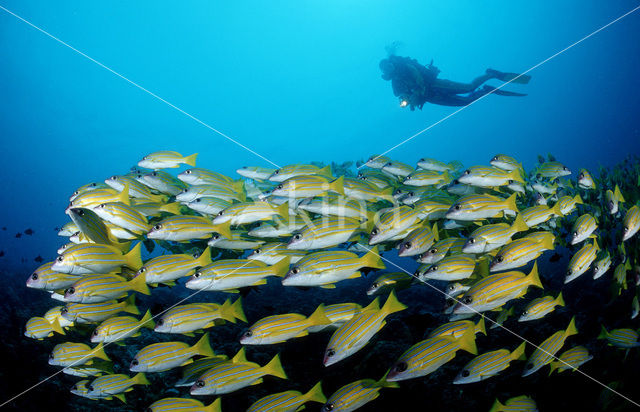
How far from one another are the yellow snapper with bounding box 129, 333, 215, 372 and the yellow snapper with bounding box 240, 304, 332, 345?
24.7 inches

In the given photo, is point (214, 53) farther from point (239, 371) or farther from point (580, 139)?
point (580, 139)

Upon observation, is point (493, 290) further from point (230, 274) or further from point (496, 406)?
point (230, 274)

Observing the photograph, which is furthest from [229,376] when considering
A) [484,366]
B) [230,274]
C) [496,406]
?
[496,406]

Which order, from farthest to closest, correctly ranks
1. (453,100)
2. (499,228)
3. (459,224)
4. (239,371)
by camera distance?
(453,100)
(459,224)
(499,228)
(239,371)

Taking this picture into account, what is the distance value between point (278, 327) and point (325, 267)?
783 mm

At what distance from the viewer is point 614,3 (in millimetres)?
72000

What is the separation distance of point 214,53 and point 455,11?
98205 mm

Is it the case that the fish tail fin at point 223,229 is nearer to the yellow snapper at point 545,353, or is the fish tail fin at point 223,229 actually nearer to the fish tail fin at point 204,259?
the fish tail fin at point 204,259

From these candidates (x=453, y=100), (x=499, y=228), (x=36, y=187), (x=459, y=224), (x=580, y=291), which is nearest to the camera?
(x=499, y=228)

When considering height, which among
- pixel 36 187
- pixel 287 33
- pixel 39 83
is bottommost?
pixel 36 187

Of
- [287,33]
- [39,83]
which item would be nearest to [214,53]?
[287,33]

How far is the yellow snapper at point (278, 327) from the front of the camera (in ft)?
9.85

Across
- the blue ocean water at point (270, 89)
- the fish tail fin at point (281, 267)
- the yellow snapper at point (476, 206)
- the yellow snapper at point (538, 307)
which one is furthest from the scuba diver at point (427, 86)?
the blue ocean water at point (270, 89)

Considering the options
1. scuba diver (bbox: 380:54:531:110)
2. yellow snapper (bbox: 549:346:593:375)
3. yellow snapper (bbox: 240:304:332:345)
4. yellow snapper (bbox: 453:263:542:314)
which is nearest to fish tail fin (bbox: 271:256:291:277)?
yellow snapper (bbox: 240:304:332:345)
